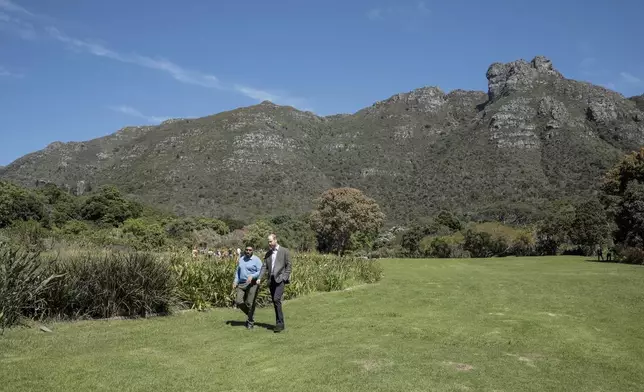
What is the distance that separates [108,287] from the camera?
1233cm

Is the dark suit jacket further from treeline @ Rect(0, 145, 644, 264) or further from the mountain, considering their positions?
the mountain

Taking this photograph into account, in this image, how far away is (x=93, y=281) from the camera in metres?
12.2

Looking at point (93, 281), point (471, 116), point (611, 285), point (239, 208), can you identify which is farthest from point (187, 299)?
point (471, 116)

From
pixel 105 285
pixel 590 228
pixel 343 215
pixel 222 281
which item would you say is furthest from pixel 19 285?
pixel 343 215

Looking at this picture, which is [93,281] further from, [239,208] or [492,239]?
[239,208]

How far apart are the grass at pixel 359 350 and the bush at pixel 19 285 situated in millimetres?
560

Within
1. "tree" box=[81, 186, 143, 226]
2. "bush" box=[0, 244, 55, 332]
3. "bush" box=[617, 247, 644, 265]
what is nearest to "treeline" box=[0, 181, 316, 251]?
"tree" box=[81, 186, 143, 226]

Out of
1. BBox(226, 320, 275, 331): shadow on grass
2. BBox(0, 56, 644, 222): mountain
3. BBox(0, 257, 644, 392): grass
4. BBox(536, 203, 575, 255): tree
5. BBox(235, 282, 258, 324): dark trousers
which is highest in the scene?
BBox(0, 56, 644, 222): mountain

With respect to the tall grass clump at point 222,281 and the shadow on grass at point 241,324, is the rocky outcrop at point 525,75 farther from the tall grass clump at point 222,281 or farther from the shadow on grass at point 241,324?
the shadow on grass at point 241,324

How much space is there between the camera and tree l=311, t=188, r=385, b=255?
188ft

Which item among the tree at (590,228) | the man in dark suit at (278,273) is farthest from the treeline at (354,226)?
the man in dark suit at (278,273)

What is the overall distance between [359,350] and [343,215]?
4782cm

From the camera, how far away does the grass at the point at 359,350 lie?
23.1 feet

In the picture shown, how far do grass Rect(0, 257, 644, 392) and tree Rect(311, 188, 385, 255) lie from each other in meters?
42.6
